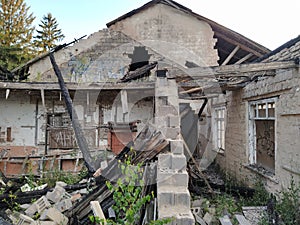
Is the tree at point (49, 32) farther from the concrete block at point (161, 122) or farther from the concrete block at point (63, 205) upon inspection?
the concrete block at point (63, 205)

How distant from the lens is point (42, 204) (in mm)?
5293

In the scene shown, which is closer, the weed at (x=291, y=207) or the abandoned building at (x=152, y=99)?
the weed at (x=291, y=207)

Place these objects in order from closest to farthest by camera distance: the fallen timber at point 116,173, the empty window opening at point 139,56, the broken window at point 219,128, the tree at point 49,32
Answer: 1. the fallen timber at point 116,173
2. the broken window at point 219,128
3. the empty window opening at point 139,56
4. the tree at point 49,32

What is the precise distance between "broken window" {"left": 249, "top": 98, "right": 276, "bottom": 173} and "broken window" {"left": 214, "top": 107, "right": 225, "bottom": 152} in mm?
2293

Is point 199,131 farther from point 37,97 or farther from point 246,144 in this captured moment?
point 37,97

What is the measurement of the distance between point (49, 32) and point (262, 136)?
27.8 metres

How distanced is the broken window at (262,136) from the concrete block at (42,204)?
5076 mm

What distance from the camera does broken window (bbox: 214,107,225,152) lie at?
9.93 meters

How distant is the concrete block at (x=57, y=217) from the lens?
14.9ft

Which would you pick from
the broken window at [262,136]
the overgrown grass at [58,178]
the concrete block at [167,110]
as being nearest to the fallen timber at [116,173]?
the concrete block at [167,110]

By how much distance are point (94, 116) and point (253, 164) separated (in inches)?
256

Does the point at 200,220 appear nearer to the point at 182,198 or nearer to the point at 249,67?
the point at 182,198

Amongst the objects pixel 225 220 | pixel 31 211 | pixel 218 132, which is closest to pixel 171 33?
pixel 218 132

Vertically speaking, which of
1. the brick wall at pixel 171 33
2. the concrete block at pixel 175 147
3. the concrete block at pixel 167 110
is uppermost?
the brick wall at pixel 171 33
